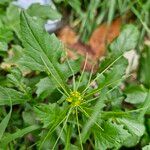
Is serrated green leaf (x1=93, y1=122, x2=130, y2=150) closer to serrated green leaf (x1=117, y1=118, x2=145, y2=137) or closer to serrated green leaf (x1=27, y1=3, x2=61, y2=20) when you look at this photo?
serrated green leaf (x1=117, y1=118, x2=145, y2=137)

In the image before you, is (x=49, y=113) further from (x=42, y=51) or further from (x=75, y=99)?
(x=42, y=51)

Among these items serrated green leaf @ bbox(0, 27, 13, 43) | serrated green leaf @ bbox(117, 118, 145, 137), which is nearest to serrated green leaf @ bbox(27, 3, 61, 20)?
serrated green leaf @ bbox(0, 27, 13, 43)

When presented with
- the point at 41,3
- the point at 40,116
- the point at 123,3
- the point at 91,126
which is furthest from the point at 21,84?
the point at 123,3

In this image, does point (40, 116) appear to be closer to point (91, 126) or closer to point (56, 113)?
point (56, 113)

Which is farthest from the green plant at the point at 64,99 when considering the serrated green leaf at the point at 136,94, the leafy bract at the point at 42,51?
the serrated green leaf at the point at 136,94

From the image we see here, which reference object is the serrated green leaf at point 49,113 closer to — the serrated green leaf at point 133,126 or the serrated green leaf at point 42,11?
the serrated green leaf at point 133,126

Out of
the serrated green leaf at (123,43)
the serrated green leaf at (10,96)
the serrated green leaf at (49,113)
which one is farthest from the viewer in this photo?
the serrated green leaf at (123,43)

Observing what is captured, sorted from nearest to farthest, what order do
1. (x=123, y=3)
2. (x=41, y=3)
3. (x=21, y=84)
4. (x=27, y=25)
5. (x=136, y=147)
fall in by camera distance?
1. (x=27, y=25)
2. (x=21, y=84)
3. (x=136, y=147)
4. (x=41, y=3)
5. (x=123, y=3)
